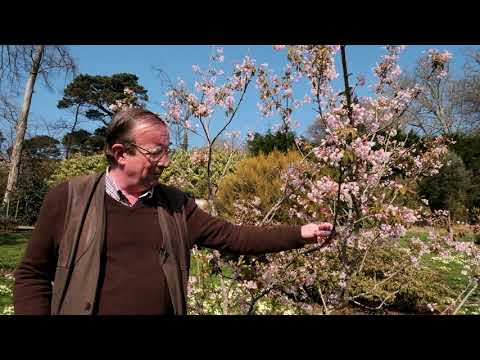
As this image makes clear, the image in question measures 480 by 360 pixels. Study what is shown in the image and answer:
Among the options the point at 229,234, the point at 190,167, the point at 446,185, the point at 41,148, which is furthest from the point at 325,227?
the point at 41,148

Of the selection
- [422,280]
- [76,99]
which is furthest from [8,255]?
[76,99]

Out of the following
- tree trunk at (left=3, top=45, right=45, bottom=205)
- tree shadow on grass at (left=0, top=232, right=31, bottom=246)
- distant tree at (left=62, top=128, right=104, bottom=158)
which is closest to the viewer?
tree shadow on grass at (left=0, top=232, right=31, bottom=246)

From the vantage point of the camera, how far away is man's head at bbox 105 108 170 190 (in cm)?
145

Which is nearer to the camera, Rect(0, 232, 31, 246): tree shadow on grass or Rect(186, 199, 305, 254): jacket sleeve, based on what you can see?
Rect(186, 199, 305, 254): jacket sleeve

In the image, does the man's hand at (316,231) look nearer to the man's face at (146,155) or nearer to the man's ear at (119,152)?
the man's face at (146,155)

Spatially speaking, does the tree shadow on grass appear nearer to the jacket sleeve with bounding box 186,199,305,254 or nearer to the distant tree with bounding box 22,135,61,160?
the distant tree with bounding box 22,135,61,160

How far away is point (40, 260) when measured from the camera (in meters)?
1.35

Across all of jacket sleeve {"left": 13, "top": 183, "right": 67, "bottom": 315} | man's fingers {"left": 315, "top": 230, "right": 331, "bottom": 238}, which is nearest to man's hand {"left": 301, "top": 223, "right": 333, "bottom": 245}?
man's fingers {"left": 315, "top": 230, "right": 331, "bottom": 238}

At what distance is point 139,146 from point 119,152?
3.7 inches

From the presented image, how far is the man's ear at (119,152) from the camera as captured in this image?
147 cm

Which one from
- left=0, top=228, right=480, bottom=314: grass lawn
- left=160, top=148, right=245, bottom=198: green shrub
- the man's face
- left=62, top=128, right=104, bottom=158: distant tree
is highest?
left=62, top=128, right=104, bottom=158: distant tree

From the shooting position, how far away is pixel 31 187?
11773 millimetres
